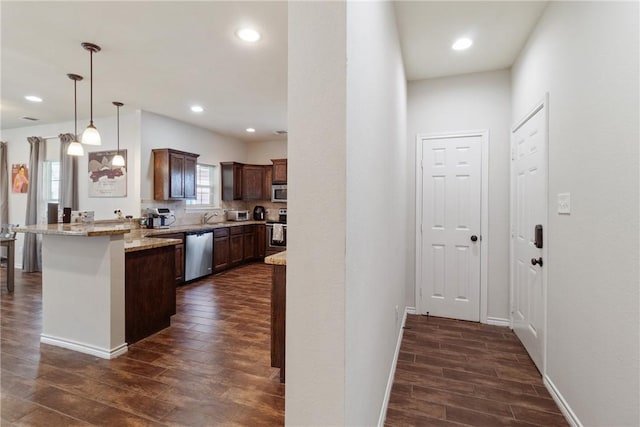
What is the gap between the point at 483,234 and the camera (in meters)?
3.37

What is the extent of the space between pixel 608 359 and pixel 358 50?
1.90m

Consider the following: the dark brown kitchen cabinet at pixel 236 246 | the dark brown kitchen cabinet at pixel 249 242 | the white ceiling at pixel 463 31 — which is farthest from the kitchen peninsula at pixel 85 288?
the dark brown kitchen cabinet at pixel 249 242

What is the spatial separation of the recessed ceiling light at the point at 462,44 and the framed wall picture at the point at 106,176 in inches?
203

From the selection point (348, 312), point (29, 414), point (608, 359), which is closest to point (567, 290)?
point (608, 359)

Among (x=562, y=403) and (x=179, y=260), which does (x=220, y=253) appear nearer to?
(x=179, y=260)

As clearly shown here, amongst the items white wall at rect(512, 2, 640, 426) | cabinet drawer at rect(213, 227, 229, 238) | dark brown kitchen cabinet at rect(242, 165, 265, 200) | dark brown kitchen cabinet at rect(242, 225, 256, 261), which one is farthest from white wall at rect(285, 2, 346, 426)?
dark brown kitchen cabinet at rect(242, 165, 265, 200)

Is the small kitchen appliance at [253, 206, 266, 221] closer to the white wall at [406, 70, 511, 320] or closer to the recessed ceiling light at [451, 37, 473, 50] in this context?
the white wall at [406, 70, 511, 320]

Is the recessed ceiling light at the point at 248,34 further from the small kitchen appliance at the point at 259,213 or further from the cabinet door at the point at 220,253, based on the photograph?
the small kitchen appliance at the point at 259,213

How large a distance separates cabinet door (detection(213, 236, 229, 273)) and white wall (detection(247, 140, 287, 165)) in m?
2.47

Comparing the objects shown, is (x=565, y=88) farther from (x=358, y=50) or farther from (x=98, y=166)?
(x=98, y=166)

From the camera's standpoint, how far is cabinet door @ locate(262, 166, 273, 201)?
720cm

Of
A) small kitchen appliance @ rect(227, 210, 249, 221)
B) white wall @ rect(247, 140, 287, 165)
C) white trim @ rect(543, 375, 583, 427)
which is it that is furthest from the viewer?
white wall @ rect(247, 140, 287, 165)

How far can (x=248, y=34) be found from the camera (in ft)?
8.91

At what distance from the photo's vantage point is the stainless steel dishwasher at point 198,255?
498 centimetres
